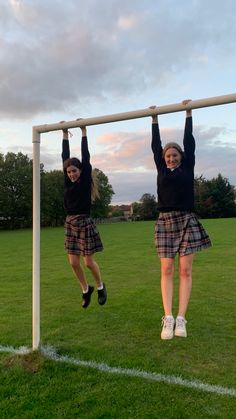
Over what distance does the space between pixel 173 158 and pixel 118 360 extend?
2378 mm

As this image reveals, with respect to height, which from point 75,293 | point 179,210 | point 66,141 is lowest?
point 75,293

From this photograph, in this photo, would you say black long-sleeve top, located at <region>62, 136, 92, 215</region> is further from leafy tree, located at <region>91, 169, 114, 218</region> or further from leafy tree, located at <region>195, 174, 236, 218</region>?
leafy tree, located at <region>91, 169, 114, 218</region>

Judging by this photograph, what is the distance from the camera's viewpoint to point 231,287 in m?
9.22

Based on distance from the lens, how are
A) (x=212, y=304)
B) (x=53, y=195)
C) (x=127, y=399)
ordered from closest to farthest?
(x=127, y=399), (x=212, y=304), (x=53, y=195)

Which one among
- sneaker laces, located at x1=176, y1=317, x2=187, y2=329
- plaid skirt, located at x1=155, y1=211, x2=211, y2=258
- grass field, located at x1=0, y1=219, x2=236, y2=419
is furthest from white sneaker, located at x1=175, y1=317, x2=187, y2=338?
plaid skirt, located at x1=155, y1=211, x2=211, y2=258

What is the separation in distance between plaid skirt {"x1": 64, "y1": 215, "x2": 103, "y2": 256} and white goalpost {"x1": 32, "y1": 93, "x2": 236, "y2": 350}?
96cm

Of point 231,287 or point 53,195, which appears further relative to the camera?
point 53,195

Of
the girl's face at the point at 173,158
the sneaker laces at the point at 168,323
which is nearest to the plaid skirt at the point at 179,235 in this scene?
the girl's face at the point at 173,158

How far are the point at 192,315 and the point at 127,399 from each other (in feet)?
10.3

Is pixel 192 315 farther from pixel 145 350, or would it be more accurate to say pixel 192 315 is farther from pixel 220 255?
pixel 220 255

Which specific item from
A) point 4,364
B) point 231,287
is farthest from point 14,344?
point 231,287

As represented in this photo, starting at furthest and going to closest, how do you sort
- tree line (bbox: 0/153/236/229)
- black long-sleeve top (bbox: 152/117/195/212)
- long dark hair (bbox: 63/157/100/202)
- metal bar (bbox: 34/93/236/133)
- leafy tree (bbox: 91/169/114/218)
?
A: leafy tree (bbox: 91/169/114/218) → tree line (bbox: 0/153/236/229) → long dark hair (bbox: 63/157/100/202) → black long-sleeve top (bbox: 152/117/195/212) → metal bar (bbox: 34/93/236/133)

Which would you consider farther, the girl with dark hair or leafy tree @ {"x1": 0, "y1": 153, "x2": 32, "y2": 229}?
leafy tree @ {"x1": 0, "y1": 153, "x2": 32, "y2": 229}

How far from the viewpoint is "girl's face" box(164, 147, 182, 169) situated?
203 inches
